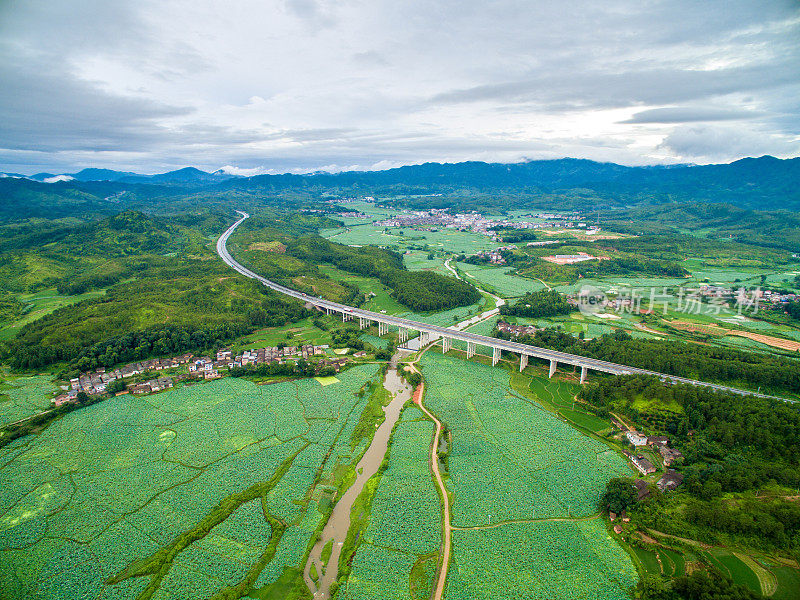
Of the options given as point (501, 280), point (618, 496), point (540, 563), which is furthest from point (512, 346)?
point (501, 280)

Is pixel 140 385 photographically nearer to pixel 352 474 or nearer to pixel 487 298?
pixel 352 474

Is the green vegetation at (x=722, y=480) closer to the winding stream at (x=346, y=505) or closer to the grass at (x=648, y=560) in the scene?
the grass at (x=648, y=560)

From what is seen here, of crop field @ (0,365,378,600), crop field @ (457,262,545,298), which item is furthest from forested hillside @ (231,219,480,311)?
crop field @ (0,365,378,600)

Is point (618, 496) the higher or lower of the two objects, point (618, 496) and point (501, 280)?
the higher

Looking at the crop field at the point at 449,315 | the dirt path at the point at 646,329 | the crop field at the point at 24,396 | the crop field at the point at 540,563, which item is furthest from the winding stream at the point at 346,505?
the dirt path at the point at 646,329

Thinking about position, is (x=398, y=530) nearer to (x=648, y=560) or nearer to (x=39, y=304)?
(x=648, y=560)

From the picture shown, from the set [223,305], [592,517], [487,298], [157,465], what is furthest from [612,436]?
[223,305]
